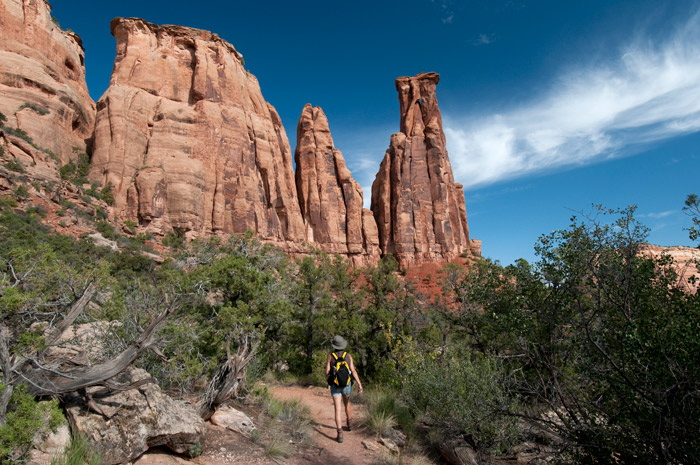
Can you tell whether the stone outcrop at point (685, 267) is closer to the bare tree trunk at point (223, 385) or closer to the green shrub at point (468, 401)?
the green shrub at point (468, 401)

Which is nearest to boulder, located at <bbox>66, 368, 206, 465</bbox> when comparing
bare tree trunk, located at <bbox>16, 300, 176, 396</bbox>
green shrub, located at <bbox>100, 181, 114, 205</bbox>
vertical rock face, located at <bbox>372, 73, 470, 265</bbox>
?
bare tree trunk, located at <bbox>16, 300, 176, 396</bbox>

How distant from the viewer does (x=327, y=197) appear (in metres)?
51.4

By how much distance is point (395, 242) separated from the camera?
5344 centimetres

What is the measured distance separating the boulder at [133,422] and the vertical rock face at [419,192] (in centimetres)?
4791

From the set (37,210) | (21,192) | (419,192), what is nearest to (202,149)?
(21,192)

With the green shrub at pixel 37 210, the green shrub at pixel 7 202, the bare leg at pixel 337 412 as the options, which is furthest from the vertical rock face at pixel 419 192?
the bare leg at pixel 337 412

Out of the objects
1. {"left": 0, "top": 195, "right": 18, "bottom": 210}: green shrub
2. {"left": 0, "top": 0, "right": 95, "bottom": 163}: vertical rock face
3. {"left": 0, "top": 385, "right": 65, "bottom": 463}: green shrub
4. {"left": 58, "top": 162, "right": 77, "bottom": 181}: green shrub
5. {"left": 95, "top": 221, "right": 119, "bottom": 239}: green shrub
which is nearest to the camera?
{"left": 0, "top": 385, "right": 65, "bottom": 463}: green shrub

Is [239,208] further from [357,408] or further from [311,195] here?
[357,408]

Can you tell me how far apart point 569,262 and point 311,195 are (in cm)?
4716

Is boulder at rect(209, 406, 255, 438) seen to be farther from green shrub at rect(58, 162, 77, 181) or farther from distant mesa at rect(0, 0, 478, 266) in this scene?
green shrub at rect(58, 162, 77, 181)

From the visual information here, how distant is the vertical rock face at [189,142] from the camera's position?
3275 centimetres

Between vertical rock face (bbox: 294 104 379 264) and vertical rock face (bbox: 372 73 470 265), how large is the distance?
3778 mm

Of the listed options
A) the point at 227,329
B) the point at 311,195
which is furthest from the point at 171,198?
the point at 227,329

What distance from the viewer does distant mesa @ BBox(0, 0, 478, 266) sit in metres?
30.8
